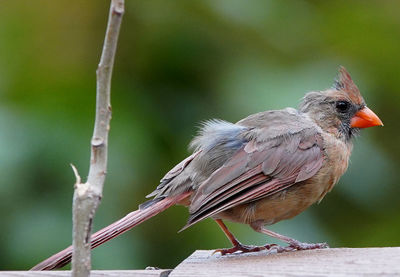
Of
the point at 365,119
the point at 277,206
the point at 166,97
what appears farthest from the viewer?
the point at 166,97

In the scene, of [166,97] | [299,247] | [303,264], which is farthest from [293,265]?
[166,97]

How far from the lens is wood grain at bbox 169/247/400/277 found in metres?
3.18

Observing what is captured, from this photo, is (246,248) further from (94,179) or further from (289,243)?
(94,179)

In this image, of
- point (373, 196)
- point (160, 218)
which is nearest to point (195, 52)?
point (160, 218)

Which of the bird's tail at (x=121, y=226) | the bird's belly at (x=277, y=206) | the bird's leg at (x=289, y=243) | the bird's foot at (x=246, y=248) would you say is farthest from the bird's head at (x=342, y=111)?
the bird's tail at (x=121, y=226)

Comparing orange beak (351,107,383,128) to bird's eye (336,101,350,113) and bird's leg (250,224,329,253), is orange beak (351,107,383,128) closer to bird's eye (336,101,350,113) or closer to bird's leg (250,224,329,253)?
bird's eye (336,101,350,113)

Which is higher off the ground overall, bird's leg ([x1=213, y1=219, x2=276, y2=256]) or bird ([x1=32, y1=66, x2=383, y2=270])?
bird ([x1=32, y1=66, x2=383, y2=270])

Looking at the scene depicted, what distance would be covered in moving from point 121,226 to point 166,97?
1.29m

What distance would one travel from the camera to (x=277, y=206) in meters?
4.12

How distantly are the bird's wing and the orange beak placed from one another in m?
0.32

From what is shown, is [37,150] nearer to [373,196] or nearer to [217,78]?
[217,78]

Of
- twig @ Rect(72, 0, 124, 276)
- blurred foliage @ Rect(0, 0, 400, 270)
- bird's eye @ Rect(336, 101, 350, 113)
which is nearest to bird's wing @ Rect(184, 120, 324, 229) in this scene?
bird's eye @ Rect(336, 101, 350, 113)

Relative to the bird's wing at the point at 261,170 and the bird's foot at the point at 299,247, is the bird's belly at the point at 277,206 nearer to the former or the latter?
the bird's wing at the point at 261,170

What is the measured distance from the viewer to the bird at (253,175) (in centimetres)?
395
